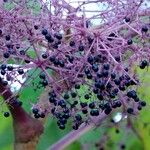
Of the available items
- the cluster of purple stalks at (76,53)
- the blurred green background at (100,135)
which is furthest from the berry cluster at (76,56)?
the blurred green background at (100,135)

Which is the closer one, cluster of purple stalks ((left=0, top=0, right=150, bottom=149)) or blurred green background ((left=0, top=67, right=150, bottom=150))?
cluster of purple stalks ((left=0, top=0, right=150, bottom=149))

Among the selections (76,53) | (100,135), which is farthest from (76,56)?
(100,135)

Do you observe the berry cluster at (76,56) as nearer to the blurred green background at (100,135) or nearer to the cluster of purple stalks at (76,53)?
the cluster of purple stalks at (76,53)

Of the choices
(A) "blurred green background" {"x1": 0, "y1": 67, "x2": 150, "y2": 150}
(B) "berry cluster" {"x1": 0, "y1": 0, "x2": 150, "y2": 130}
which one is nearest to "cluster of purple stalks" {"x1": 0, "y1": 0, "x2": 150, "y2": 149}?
(B) "berry cluster" {"x1": 0, "y1": 0, "x2": 150, "y2": 130}

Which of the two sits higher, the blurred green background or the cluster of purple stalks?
the cluster of purple stalks

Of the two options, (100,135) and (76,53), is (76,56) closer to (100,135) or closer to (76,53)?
(76,53)

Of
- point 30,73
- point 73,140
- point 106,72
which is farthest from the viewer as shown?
point 73,140

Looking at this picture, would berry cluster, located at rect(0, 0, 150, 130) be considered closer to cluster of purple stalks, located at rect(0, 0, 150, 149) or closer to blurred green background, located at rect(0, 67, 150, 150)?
cluster of purple stalks, located at rect(0, 0, 150, 149)

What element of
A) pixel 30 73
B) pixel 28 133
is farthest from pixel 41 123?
pixel 30 73

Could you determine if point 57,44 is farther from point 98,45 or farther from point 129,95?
point 129,95
